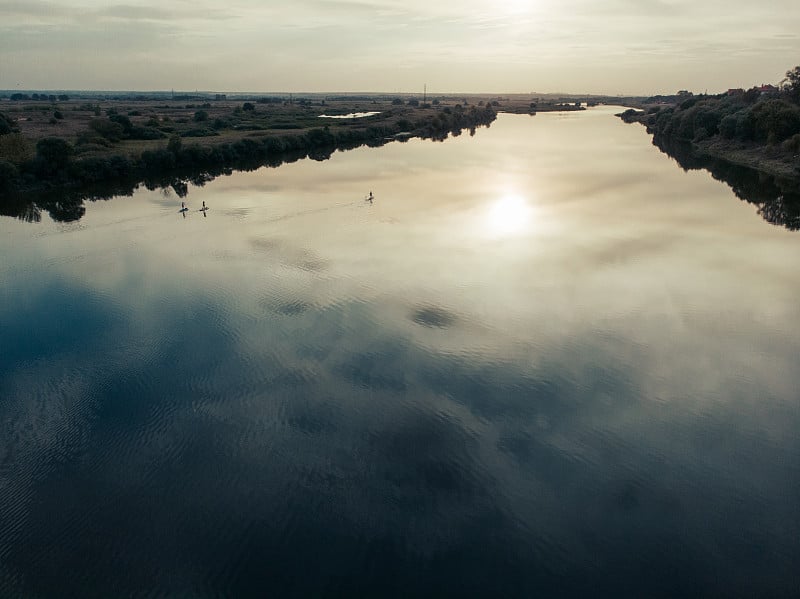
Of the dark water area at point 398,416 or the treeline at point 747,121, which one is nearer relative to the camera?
the dark water area at point 398,416

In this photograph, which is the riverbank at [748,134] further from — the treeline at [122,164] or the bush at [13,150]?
the bush at [13,150]

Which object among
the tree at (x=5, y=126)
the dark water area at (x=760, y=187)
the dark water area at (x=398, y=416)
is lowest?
the dark water area at (x=760, y=187)

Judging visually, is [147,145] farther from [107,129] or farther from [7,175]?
[7,175]

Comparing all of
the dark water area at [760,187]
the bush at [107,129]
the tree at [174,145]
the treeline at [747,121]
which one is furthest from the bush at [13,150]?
the treeline at [747,121]

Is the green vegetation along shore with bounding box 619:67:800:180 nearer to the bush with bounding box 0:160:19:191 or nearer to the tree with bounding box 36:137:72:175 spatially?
the tree with bounding box 36:137:72:175

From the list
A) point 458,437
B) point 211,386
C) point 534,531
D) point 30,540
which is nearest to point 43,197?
point 211,386

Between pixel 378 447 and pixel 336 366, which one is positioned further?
pixel 336 366

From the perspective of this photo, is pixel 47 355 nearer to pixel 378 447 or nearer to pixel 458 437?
pixel 378 447
